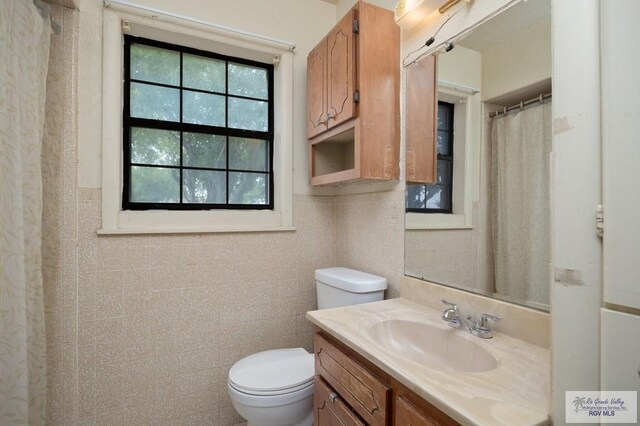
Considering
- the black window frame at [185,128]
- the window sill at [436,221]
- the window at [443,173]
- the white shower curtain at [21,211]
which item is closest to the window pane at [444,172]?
the window at [443,173]

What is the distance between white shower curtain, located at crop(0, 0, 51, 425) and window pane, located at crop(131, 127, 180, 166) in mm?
426

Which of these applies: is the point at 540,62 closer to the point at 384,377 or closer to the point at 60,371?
the point at 384,377

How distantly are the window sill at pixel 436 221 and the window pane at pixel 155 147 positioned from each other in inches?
52.9

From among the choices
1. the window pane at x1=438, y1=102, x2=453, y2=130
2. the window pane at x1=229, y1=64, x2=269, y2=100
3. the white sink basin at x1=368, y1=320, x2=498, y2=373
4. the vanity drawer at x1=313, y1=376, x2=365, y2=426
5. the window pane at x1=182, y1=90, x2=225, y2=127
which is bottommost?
the vanity drawer at x1=313, y1=376, x2=365, y2=426

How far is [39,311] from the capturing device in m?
1.36

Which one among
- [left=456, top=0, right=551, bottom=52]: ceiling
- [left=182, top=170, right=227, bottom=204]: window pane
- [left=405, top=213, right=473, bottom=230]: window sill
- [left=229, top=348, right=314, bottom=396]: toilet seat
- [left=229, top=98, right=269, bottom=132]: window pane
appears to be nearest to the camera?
[left=456, top=0, right=551, bottom=52]: ceiling

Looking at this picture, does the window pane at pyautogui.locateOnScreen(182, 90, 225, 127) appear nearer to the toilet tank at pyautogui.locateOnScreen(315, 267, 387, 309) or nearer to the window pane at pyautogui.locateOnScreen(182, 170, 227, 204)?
the window pane at pyautogui.locateOnScreen(182, 170, 227, 204)

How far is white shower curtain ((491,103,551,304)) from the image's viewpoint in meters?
0.98

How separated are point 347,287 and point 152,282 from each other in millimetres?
1037

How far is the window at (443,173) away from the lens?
1.34 metres

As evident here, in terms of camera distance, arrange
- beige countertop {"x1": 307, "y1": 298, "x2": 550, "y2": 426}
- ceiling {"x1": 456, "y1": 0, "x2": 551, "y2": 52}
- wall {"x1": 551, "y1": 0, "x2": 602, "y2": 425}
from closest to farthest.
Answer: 1. wall {"x1": 551, "y1": 0, "x2": 602, "y2": 425}
2. beige countertop {"x1": 307, "y1": 298, "x2": 550, "y2": 426}
3. ceiling {"x1": 456, "y1": 0, "x2": 551, "y2": 52}

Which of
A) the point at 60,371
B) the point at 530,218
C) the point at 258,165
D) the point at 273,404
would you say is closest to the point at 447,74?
the point at 530,218

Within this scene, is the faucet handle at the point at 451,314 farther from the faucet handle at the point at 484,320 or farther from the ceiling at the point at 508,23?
Answer: the ceiling at the point at 508,23

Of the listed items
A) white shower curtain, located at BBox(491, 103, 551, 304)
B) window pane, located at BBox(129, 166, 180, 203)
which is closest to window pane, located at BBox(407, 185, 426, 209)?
white shower curtain, located at BBox(491, 103, 551, 304)
